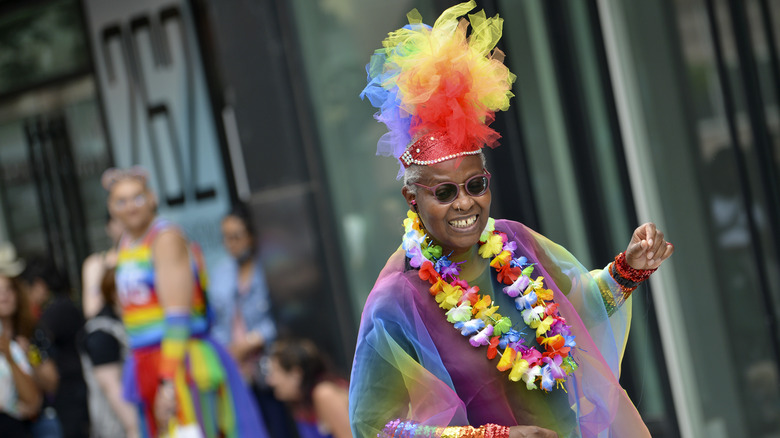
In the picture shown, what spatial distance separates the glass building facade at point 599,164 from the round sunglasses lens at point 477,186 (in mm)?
1429

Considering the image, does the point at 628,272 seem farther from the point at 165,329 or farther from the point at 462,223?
the point at 165,329

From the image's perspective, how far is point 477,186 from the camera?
233 centimetres

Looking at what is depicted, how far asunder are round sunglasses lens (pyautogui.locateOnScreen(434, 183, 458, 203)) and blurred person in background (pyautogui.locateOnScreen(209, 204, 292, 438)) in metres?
4.27

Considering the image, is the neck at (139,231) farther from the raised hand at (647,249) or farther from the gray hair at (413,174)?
the raised hand at (647,249)

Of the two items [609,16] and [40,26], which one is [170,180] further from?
[609,16]

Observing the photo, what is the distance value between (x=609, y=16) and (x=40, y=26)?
744cm

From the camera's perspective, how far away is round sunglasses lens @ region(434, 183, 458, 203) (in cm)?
231

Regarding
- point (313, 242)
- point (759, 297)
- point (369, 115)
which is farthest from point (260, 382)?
point (759, 297)

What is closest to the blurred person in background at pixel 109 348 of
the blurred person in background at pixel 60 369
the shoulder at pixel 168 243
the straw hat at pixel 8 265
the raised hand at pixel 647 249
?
the blurred person in background at pixel 60 369

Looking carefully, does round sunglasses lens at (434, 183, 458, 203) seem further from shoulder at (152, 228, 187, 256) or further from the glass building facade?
shoulder at (152, 228, 187, 256)

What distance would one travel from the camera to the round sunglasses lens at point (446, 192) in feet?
7.57

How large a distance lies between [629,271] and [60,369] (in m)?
5.49

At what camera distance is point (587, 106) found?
5.22 metres

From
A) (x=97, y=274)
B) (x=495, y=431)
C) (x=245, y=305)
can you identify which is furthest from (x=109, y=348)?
(x=495, y=431)
